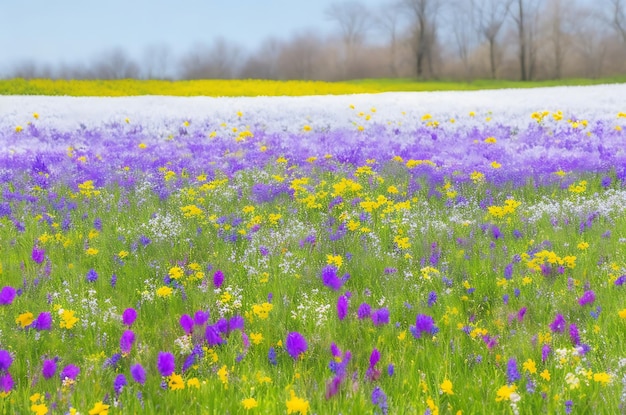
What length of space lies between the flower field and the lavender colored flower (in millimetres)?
42

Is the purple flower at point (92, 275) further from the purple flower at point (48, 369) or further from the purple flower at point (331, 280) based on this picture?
the purple flower at point (331, 280)

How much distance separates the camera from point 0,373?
2.76 m

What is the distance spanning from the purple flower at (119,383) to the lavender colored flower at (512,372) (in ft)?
6.03

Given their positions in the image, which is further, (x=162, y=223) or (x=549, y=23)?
(x=549, y=23)

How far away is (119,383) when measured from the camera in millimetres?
2676

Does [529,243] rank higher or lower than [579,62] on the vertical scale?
lower

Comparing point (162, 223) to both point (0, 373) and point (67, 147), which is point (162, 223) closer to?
point (0, 373)

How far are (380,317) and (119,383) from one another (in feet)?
4.82

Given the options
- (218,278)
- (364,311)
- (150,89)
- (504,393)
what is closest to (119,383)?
(218,278)

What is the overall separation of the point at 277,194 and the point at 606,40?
64.0 meters

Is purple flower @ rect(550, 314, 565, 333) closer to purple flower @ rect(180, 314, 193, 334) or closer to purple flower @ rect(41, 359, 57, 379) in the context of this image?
purple flower @ rect(180, 314, 193, 334)

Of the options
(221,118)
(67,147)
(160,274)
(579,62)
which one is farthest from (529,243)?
(579,62)

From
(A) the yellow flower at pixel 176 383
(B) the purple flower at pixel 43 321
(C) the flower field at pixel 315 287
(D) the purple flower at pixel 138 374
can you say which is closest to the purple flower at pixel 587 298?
(C) the flower field at pixel 315 287

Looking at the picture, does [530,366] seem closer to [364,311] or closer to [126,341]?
[364,311]
